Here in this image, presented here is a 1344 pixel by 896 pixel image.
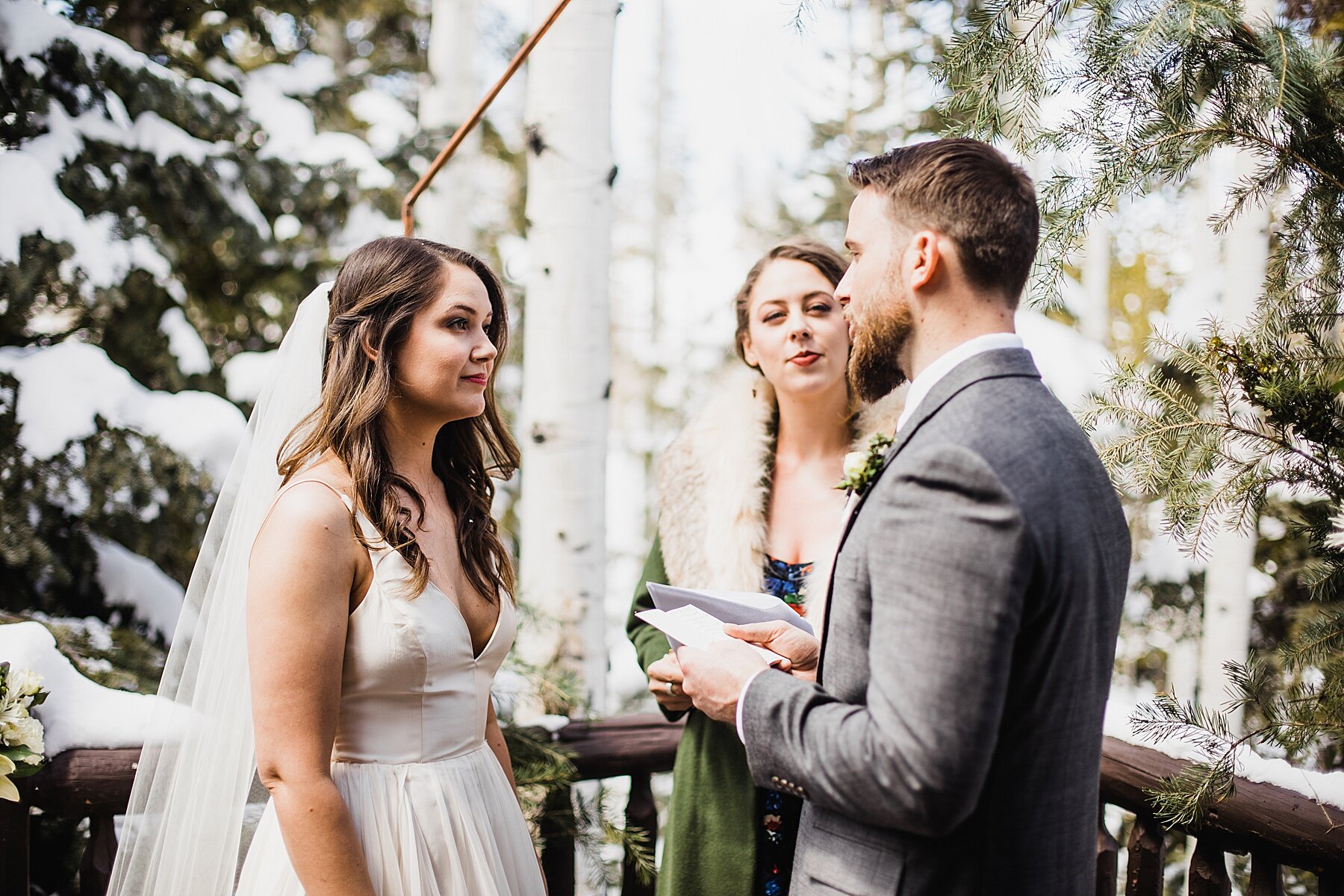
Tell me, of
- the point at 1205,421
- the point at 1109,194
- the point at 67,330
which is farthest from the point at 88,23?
the point at 1205,421

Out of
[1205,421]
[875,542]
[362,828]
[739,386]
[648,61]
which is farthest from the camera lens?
[648,61]

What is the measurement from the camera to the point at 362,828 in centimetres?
167

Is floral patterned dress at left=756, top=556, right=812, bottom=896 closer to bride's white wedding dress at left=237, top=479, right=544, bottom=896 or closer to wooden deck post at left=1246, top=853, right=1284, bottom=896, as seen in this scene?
bride's white wedding dress at left=237, top=479, right=544, bottom=896

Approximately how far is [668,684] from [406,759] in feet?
2.11

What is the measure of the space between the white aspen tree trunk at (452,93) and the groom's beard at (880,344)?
4.59 m

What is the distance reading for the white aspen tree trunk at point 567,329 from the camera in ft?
9.89

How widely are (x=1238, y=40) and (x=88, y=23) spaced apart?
4.17 metres

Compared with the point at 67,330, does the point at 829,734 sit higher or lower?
lower

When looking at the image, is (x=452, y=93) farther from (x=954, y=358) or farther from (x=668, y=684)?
(x=954, y=358)

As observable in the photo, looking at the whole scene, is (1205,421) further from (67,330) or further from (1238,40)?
(67,330)

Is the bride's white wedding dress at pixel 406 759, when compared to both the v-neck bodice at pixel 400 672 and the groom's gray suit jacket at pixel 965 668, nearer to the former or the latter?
the v-neck bodice at pixel 400 672

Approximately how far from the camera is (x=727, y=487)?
8.16 ft

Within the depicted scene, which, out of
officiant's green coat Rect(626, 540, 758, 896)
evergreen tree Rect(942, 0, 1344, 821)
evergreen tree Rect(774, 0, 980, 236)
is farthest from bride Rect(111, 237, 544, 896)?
evergreen tree Rect(774, 0, 980, 236)

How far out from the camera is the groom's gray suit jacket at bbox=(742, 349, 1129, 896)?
3.85 feet
